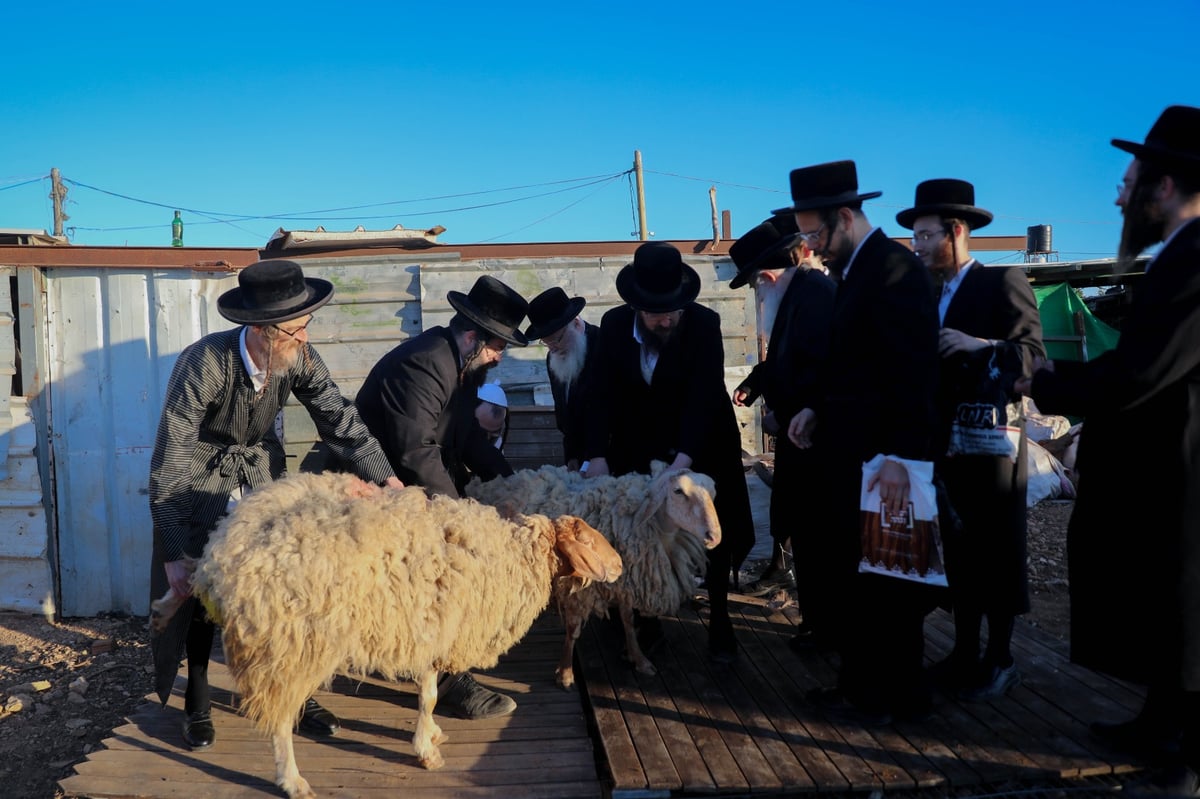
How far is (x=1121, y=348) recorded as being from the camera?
2.96m

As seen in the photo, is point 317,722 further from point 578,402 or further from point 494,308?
point 578,402

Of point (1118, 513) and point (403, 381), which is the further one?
point (403, 381)

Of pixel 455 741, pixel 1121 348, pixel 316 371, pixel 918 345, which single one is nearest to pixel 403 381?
pixel 316 371

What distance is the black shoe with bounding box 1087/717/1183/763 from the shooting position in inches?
134

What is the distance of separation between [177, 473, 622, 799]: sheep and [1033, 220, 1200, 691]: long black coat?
7.29ft

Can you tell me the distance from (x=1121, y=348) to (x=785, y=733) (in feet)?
7.34

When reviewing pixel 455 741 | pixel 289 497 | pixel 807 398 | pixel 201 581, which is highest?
pixel 807 398

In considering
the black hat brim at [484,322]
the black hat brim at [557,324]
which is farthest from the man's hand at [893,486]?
the black hat brim at [557,324]

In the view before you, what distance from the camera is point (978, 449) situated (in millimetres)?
3949

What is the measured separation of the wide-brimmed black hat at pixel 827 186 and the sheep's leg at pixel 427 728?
9.34ft

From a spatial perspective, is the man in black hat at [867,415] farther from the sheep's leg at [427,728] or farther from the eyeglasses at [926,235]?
the sheep's leg at [427,728]

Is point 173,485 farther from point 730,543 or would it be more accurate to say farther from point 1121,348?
point 1121,348

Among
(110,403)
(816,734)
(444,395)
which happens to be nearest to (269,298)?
(444,395)

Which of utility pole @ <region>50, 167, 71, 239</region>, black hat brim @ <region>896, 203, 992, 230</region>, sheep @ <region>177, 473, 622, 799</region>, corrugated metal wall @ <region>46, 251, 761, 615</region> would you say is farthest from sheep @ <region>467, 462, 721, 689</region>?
utility pole @ <region>50, 167, 71, 239</region>
